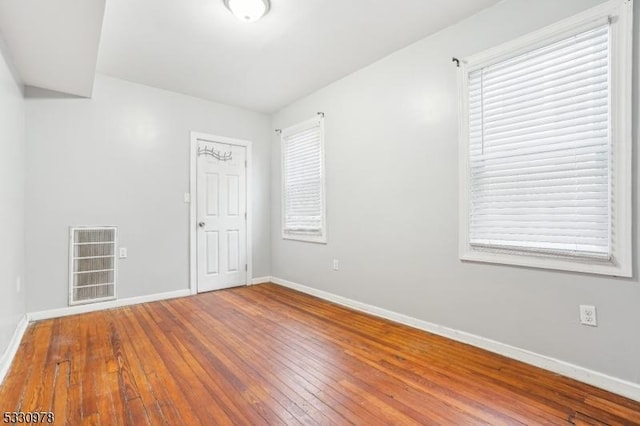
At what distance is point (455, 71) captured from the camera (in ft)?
8.56

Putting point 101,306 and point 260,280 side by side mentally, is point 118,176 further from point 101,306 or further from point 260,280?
point 260,280

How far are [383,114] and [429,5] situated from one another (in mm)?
1015

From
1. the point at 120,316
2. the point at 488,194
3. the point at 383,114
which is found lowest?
the point at 120,316

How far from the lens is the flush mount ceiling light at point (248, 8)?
228 centimetres

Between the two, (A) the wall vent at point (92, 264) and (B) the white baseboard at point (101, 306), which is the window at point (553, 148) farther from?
(A) the wall vent at point (92, 264)

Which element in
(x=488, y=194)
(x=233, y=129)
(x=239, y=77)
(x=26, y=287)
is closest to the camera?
(x=488, y=194)

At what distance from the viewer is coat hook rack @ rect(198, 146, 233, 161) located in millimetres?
4250

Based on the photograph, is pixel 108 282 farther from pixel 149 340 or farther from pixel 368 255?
pixel 368 255

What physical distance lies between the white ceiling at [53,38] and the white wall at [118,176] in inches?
18.7

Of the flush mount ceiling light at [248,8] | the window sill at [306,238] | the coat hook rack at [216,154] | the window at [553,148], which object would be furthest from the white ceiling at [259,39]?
the window sill at [306,238]

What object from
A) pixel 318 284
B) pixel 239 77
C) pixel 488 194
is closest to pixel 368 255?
pixel 318 284

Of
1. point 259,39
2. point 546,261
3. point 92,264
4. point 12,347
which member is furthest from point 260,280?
point 546,261

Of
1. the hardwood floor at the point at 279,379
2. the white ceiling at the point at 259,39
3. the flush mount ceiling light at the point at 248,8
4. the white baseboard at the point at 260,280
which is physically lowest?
the hardwood floor at the point at 279,379

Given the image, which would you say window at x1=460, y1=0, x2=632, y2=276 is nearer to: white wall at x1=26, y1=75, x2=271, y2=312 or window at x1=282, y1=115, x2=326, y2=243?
window at x1=282, y1=115, x2=326, y2=243
